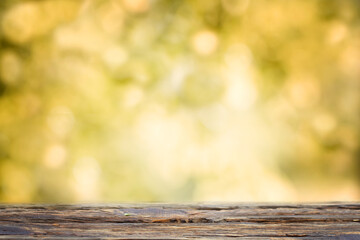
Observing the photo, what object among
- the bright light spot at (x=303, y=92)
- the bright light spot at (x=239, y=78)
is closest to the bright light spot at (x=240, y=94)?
the bright light spot at (x=239, y=78)

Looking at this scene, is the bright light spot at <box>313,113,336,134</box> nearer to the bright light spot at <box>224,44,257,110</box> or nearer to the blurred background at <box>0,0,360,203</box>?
the blurred background at <box>0,0,360,203</box>

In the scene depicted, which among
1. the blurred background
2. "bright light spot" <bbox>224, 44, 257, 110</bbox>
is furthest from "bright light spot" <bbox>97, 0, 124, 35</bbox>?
"bright light spot" <bbox>224, 44, 257, 110</bbox>

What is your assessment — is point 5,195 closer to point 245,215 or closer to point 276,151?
point 245,215

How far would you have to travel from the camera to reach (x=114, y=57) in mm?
1202

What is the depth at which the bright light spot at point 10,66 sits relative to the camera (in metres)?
1.19

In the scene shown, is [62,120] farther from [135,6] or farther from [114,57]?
[135,6]

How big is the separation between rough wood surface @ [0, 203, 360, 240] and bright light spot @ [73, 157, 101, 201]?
0.36 ft

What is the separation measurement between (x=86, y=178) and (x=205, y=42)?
1.84 feet

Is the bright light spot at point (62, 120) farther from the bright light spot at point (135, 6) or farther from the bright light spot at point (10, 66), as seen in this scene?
the bright light spot at point (135, 6)

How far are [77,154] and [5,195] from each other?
247 mm

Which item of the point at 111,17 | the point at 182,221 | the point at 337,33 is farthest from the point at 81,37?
the point at 337,33

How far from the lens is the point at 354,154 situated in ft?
3.95

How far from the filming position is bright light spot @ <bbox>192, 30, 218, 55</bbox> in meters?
1.21

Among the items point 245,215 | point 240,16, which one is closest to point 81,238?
point 245,215
